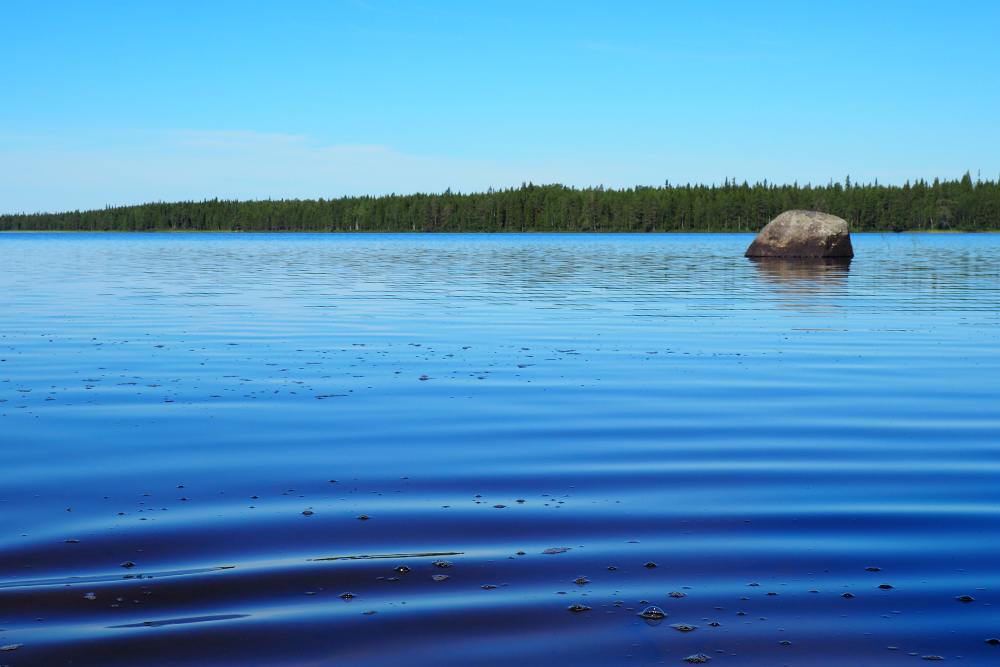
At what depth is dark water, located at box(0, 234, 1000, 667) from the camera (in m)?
4.06

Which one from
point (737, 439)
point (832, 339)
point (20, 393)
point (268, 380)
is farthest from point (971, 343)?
point (20, 393)

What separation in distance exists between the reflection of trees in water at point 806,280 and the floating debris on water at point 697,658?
17.2 m

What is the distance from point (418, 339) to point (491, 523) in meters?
9.70

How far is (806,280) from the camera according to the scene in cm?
2883

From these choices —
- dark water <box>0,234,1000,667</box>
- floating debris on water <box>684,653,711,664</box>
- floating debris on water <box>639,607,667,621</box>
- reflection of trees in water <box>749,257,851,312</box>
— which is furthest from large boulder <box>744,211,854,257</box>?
floating debris on water <box>684,653,711,664</box>

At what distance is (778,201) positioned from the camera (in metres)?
196

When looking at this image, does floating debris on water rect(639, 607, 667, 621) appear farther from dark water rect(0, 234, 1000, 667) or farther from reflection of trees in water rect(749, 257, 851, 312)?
reflection of trees in water rect(749, 257, 851, 312)

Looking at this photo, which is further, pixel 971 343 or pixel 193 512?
pixel 971 343

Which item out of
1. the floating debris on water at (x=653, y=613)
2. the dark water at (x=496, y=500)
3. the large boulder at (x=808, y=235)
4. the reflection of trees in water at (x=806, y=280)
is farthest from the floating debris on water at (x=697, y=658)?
the large boulder at (x=808, y=235)

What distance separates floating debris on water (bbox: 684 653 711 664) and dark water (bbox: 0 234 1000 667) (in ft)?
0.17

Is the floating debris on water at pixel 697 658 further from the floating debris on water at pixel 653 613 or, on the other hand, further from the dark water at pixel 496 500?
the floating debris on water at pixel 653 613

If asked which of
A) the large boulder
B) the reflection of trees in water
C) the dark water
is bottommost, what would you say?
the dark water

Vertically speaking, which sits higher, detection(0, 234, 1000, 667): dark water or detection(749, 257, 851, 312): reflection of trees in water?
detection(749, 257, 851, 312): reflection of trees in water

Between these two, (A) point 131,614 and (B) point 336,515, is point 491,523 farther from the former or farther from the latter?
(A) point 131,614
